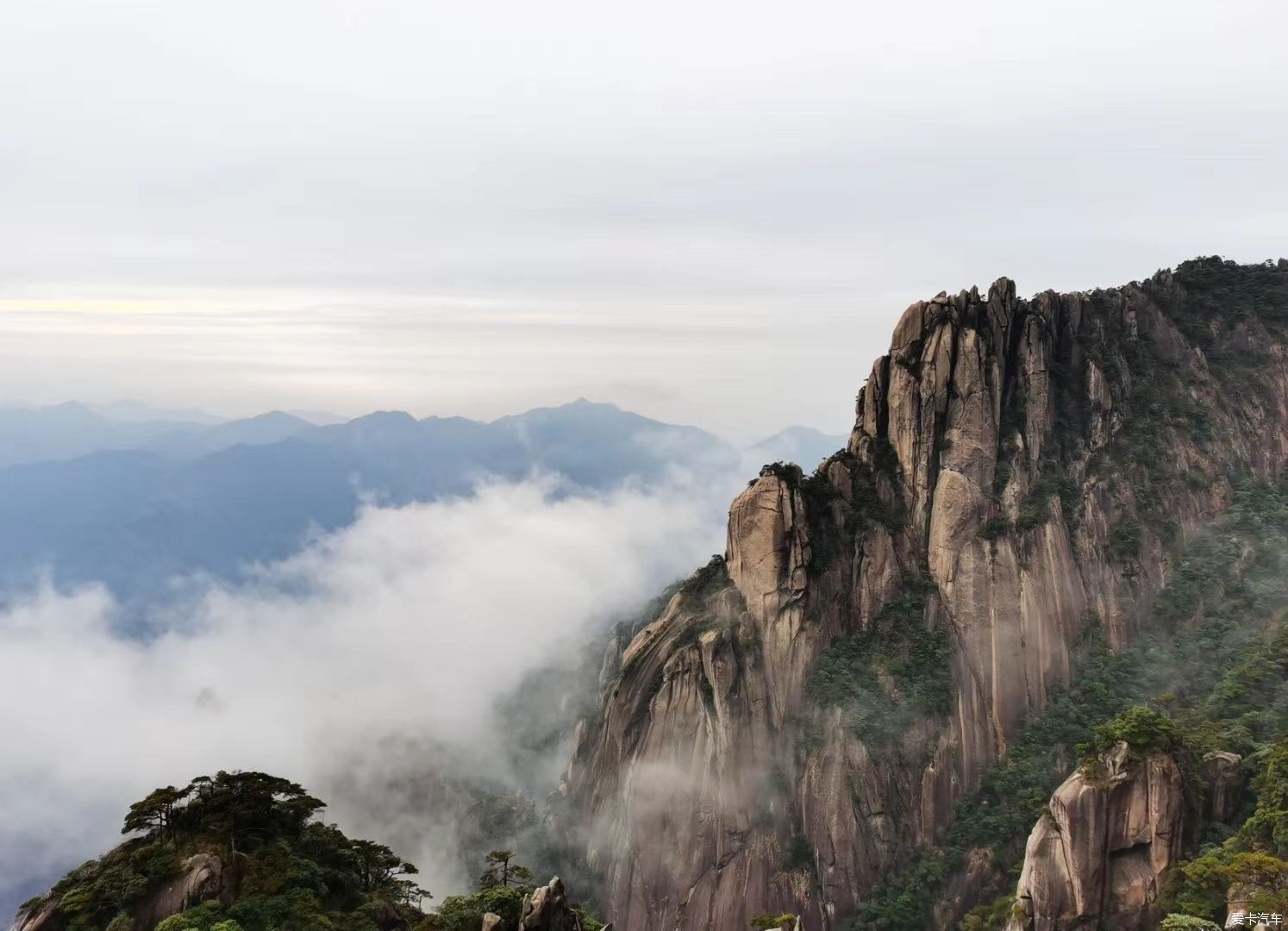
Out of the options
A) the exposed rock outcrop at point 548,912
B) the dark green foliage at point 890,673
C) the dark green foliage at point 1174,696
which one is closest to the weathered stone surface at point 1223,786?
the dark green foliage at point 1174,696

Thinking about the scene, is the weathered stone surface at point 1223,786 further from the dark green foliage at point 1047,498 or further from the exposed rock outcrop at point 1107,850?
the dark green foliage at point 1047,498

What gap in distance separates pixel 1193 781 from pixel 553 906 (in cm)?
4104

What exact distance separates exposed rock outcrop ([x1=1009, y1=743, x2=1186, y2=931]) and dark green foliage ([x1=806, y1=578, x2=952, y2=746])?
63.7 feet

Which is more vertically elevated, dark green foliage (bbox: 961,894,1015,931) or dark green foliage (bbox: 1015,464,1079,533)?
dark green foliage (bbox: 1015,464,1079,533)

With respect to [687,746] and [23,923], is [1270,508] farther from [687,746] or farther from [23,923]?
[23,923]

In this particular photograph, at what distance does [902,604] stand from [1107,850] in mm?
27238

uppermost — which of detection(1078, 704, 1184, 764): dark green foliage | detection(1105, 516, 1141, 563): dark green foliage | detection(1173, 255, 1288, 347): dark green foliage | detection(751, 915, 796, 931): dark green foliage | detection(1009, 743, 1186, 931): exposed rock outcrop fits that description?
detection(1173, 255, 1288, 347): dark green foliage

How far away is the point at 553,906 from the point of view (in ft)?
108

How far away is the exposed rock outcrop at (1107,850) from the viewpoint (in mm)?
48656

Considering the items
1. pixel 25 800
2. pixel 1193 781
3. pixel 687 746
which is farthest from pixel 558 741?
pixel 25 800

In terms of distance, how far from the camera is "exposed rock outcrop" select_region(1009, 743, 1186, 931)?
48656 millimetres

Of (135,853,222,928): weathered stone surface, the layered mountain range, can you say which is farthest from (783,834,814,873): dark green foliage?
(135,853,222,928): weathered stone surface

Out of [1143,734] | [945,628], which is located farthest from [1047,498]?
[1143,734]

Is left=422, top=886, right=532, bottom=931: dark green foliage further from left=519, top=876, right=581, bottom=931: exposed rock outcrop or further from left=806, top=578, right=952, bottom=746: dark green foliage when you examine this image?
left=806, top=578, right=952, bottom=746: dark green foliage
